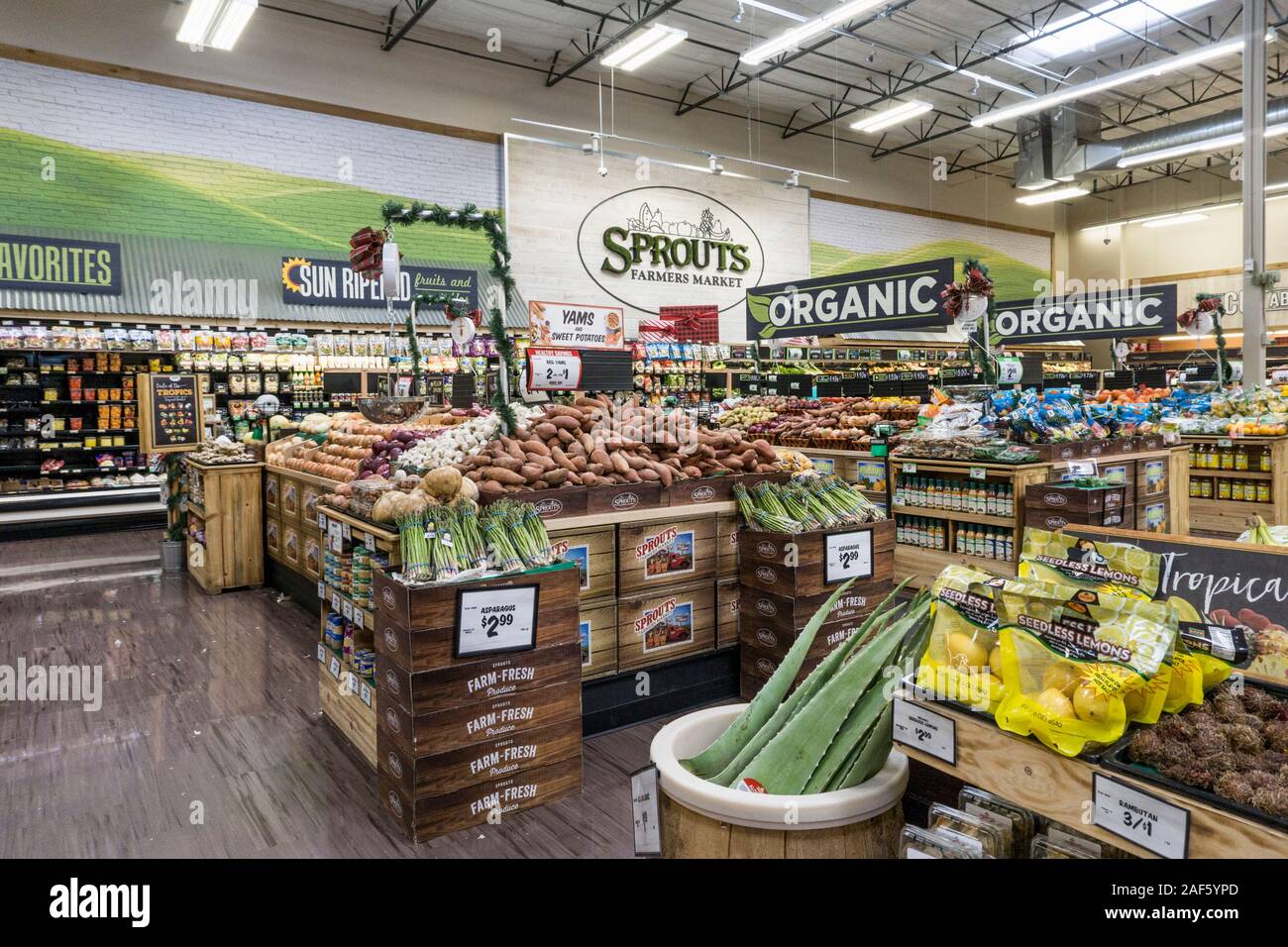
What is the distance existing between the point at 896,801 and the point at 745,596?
88.0 inches

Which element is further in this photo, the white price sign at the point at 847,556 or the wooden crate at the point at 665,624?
the white price sign at the point at 847,556

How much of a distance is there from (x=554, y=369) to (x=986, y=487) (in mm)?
2969

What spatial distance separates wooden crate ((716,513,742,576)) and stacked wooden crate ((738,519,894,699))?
0.04m

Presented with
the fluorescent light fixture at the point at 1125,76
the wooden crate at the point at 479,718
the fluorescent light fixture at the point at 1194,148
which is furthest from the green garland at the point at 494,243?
the fluorescent light fixture at the point at 1194,148

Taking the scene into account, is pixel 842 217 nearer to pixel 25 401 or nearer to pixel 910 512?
pixel 910 512

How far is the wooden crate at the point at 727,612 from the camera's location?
3.80m

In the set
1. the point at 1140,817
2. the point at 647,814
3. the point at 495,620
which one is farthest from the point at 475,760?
the point at 1140,817

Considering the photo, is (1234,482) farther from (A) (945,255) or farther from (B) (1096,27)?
(A) (945,255)

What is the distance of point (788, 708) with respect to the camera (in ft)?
5.72

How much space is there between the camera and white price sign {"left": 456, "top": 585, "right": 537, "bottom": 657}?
8.54 ft

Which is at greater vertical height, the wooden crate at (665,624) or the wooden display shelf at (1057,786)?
the wooden display shelf at (1057,786)

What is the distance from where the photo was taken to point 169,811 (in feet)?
9.12

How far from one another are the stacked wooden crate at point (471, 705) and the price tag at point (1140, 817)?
1.82 m

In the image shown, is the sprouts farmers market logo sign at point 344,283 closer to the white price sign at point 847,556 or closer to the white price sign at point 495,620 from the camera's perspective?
the white price sign at point 847,556
